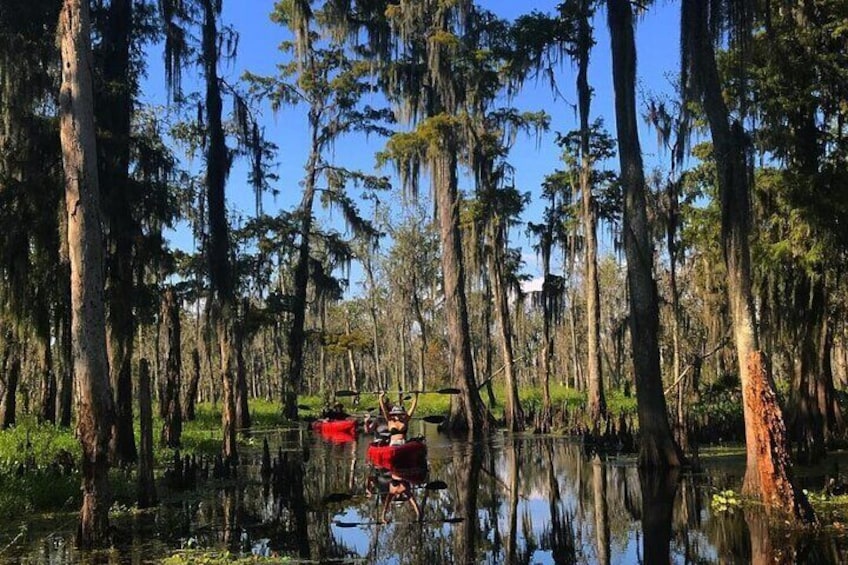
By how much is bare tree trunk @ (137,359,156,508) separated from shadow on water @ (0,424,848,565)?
24cm

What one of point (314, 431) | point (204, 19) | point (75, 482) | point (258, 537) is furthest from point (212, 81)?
point (314, 431)

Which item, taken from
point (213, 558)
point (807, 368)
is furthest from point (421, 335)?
point (213, 558)

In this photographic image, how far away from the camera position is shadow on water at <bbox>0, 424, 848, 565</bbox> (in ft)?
23.7

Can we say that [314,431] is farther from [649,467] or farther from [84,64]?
[84,64]

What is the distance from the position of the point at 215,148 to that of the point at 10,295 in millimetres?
4564

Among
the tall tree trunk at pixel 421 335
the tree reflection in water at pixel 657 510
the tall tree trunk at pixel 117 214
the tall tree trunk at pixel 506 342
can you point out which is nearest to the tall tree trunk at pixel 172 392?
the tall tree trunk at pixel 117 214

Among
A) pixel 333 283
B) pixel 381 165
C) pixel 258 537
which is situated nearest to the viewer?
pixel 258 537

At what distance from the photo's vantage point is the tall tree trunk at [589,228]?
18953mm

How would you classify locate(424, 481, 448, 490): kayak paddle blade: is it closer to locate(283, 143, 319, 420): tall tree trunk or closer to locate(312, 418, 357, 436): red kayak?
locate(312, 418, 357, 436): red kayak

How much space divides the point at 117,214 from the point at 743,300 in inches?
386

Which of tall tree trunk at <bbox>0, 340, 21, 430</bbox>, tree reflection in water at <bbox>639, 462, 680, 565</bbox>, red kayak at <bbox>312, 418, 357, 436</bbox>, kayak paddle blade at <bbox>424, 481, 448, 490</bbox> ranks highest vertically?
tall tree trunk at <bbox>0, 340, 21, 430</bbox>

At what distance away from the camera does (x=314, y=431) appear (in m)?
25.5

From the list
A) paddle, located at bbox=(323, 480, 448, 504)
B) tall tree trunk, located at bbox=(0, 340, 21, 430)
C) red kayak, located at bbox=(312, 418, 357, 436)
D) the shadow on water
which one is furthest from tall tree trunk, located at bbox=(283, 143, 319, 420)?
paddle, located at bbox=(323, 480, 448, 504)

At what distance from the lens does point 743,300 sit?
939 cm
